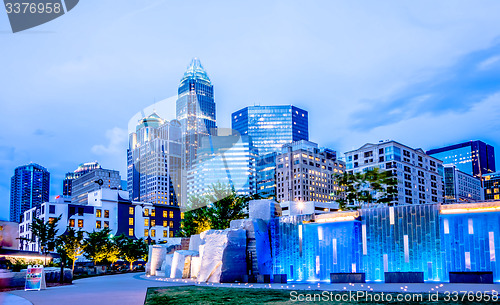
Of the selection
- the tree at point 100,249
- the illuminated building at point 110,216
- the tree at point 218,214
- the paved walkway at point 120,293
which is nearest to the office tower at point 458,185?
the illuminated building at point 110,216

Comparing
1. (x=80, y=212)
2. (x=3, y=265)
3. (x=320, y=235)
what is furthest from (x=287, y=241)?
(x=80, y=212)

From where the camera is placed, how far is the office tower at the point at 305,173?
16938 cm

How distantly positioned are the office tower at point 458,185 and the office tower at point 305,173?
3932cm

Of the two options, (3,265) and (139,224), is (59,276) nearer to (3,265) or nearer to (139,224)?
(3,265)

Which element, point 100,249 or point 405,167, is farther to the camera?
point 405,167

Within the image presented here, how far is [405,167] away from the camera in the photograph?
124938 millimetres

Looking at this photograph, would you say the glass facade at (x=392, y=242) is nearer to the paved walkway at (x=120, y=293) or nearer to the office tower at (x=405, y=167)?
the paved walkway at (x=120, y=293)

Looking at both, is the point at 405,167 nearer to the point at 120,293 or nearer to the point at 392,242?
the point at 392,242

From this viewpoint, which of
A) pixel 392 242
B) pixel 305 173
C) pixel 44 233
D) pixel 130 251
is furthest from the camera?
pixel 305 173

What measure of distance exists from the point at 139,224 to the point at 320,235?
75369mm

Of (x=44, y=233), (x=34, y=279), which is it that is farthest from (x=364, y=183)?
(x=34, y=279)

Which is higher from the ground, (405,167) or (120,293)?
(405,167)

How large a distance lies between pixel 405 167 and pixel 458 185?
197 feet

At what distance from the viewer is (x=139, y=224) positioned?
99188mm
